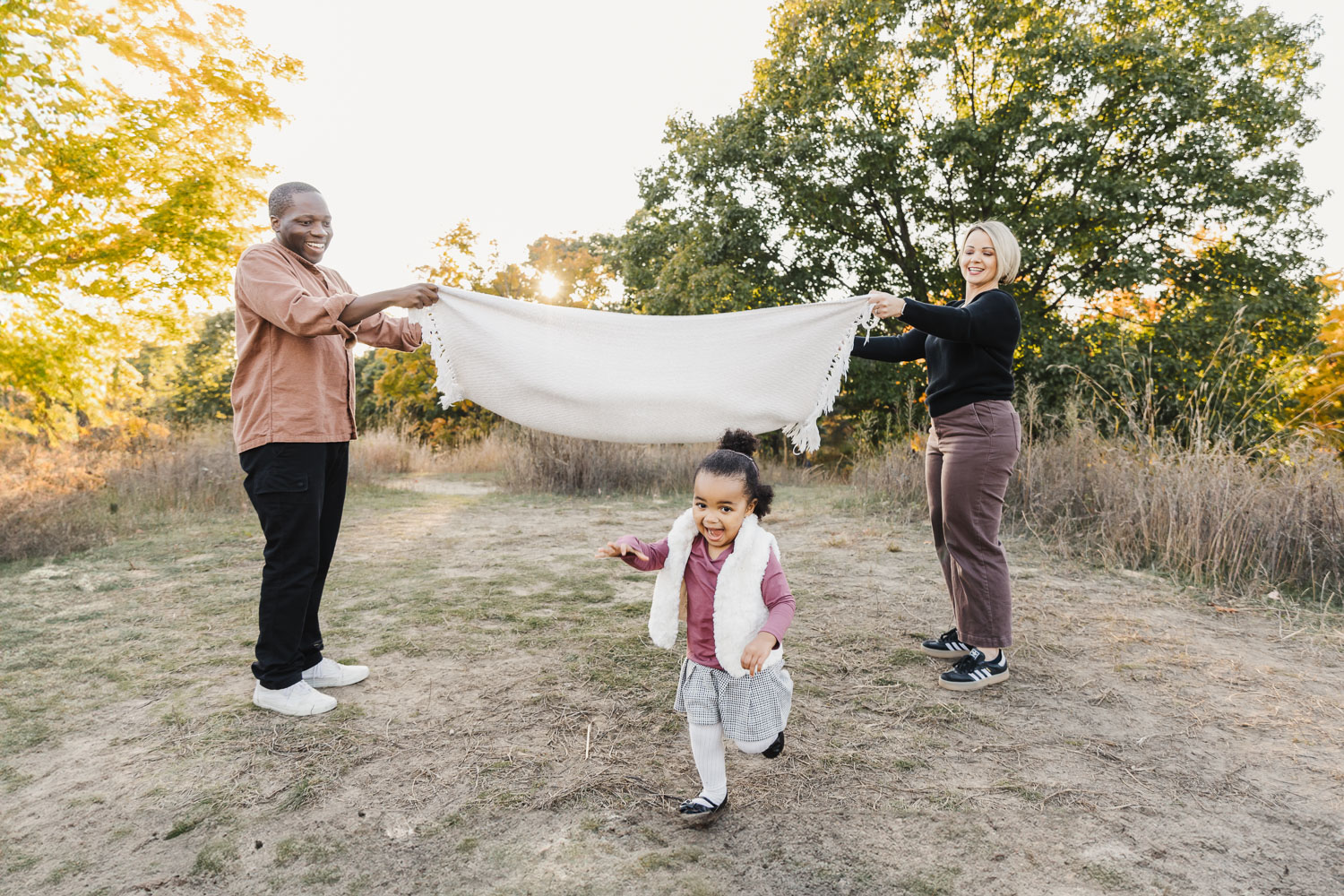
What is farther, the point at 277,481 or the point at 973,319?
the point at 973,319

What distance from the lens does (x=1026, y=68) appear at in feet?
42.1

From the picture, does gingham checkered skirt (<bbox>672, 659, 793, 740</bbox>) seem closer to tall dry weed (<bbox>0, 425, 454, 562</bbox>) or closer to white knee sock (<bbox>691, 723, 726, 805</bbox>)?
white knee sock (<bbox>691, 723, 726, 805</bbox>)

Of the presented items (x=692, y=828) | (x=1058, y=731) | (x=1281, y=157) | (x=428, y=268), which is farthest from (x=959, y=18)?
(x=692, y=828)

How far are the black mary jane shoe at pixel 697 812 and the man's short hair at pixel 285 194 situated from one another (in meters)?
2.39

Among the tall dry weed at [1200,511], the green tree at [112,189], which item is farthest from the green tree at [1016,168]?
the green tree at [112,189]

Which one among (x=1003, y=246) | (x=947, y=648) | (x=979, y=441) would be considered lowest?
(x=947, y=648)

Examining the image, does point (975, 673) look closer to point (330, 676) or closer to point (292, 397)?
point (330, 676)

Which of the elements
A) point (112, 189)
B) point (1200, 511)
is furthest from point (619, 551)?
point (112, 189)

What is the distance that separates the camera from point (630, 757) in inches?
94.5

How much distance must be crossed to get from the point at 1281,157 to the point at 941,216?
212 inches

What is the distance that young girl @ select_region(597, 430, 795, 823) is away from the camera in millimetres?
1907

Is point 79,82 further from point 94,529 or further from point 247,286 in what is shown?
point 247,286

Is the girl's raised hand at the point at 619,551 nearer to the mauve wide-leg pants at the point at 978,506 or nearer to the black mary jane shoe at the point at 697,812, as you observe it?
the black mary jane shoe at the point at 697,812

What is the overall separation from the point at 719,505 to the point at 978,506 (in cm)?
150
